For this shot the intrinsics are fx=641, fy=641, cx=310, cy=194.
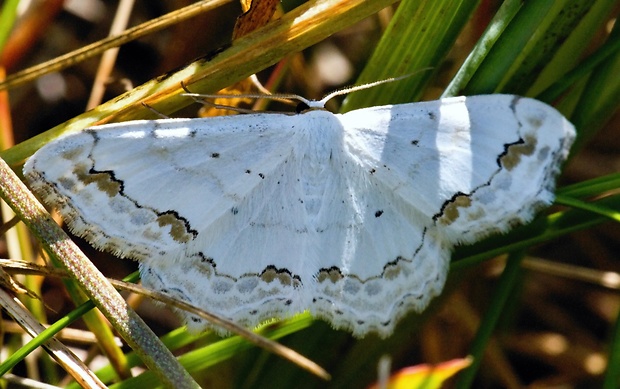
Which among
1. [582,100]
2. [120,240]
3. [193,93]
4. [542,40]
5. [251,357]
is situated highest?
[193,93]

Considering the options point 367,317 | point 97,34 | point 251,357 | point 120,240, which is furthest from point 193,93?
→ point 97,34

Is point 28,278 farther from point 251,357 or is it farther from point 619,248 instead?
point 619,248

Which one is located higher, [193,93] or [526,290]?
[193,93]
